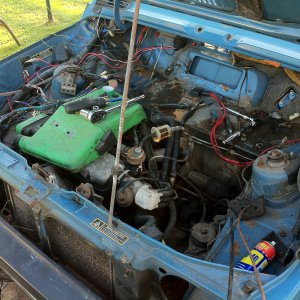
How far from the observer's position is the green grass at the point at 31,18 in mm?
6586

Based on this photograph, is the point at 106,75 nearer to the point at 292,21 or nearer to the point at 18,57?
the point at 18,57

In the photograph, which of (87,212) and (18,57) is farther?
(18,57)

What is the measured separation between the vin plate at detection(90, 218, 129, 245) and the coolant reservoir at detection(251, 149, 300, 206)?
683 mm

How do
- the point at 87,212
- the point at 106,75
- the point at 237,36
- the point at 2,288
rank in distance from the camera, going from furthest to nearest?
the point at 106,75 → the point at 2,288 → the point at 237,36 → the point at 87,212

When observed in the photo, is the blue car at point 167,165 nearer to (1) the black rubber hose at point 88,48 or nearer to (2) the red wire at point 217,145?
(2) the red wire at point 217,145

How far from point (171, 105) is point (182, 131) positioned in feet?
0.73

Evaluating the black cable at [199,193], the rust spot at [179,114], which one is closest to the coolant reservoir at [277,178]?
the black cable at [199,193]

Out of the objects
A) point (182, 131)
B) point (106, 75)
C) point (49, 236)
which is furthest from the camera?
point (106, 75)

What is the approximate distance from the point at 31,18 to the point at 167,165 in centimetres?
599

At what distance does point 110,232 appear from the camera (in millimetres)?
1831

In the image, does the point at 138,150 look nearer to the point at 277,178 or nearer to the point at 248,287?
the point at 277,178

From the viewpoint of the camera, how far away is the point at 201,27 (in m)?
2.43

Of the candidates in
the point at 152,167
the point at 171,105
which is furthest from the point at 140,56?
the point at 152,167

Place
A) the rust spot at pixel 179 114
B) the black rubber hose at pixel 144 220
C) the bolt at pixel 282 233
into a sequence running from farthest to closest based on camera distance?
the rust spot at pixel 179 114
the black rubber hose at pixel 144 220
the bolt at pixel 282 233
